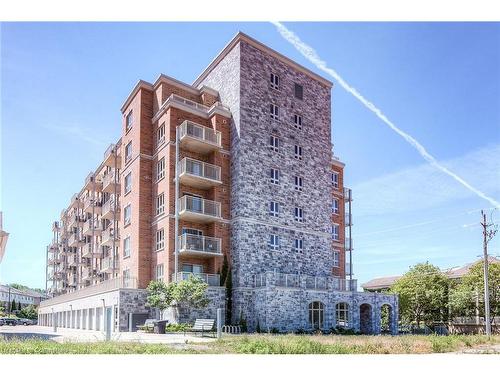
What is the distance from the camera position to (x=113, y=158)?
143ft

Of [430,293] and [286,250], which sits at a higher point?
[286,250]

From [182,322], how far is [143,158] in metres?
12.2

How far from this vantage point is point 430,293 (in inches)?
2044

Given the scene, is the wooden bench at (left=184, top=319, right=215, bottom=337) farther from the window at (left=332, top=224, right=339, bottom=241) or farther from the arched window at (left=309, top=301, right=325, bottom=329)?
the window at (left=332, top=224, right=339, bottom=241)

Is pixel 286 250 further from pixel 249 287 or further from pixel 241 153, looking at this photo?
pixel 241 153

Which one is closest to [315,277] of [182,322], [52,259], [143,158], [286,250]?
[286,250]

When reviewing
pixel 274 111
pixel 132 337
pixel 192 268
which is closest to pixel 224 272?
pixel 192 268

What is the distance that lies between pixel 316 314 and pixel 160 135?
54.4ft

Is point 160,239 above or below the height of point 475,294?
above

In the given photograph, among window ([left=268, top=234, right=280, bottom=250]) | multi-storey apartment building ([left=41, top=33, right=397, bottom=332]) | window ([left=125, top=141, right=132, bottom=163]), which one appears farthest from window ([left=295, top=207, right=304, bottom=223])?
window ([left=125, top=141, right=132, bottom=163])

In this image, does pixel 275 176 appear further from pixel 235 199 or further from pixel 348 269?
pixel 348 269

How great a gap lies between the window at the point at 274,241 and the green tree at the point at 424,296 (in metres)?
22.2

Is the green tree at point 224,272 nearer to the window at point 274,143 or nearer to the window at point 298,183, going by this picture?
the window at point 298,183
